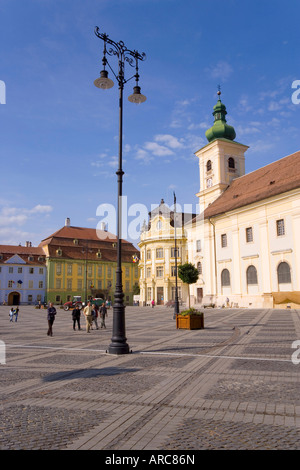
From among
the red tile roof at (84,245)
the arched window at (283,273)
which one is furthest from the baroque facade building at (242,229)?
the red tile roof at (84,245)

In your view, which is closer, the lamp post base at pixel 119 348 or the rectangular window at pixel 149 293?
the lamp post base at pixel 119 348

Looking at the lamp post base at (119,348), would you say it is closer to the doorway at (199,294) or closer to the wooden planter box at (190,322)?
the wooden planter box at (190,322)

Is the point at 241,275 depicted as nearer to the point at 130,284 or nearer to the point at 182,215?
the point at 182,215

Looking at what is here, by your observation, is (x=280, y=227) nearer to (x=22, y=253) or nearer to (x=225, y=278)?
(x=225, y=278)

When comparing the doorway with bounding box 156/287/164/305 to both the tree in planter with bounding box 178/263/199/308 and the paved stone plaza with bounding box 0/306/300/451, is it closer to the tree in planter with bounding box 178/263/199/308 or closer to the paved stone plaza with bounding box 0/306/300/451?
the tree in planter with bounding box 178/263/199/308

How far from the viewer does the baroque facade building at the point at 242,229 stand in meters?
36.9

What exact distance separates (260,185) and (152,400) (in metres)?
40.8

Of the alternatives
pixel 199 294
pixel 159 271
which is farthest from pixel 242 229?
pixel 159 271

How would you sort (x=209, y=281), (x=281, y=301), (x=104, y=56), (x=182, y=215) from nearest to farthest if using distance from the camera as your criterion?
1. (x=104, y=56)
2. (x=281, y=301)
3. (x=209, y=281)
4. (x=182, y=215)

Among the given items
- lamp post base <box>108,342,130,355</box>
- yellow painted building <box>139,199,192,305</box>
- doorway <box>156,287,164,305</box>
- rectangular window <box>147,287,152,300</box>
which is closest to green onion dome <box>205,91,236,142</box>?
yellow painted building <box>139,199,192,305</box>

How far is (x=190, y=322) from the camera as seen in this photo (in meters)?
18.6
